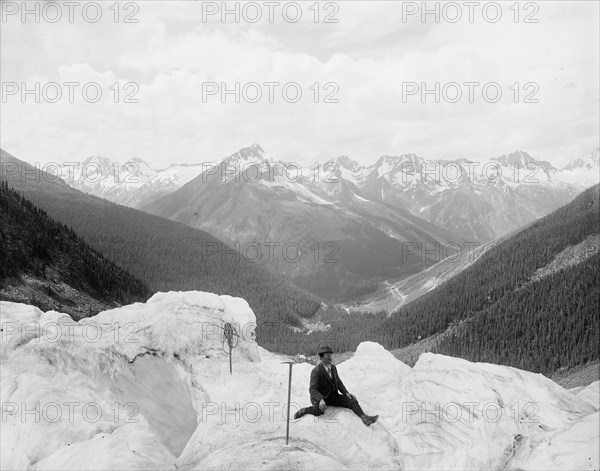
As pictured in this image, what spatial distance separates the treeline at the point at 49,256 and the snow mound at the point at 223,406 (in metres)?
44.6

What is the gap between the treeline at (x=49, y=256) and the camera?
73394 mm

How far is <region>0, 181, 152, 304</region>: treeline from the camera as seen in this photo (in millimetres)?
73394

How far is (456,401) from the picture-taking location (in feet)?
80.2

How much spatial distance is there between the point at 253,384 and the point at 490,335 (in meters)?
→ 90.0

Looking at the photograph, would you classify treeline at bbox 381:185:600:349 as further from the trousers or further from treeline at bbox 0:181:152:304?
the trousers

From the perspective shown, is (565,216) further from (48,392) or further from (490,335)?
(48,392)

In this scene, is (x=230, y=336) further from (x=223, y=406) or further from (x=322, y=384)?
(x=322, y=384)

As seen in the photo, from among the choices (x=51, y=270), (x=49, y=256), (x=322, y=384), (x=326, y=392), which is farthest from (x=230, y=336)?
(x=49, y=256)

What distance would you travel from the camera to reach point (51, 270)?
259ft

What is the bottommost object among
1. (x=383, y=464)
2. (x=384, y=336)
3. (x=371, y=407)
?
(x=384, y=336)

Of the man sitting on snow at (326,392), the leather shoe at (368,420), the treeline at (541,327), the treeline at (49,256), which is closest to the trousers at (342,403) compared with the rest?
the man sitting on snow at (326,392)

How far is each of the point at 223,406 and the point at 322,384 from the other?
746cm

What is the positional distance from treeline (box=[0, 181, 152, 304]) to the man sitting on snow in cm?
Result: 5745

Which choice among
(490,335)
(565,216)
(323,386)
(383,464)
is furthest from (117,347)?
(565,216)
